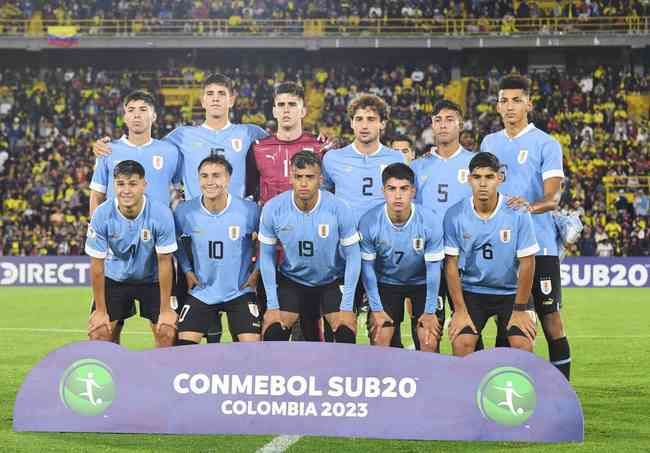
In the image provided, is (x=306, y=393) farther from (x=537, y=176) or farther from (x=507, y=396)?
(x=537, y=176)

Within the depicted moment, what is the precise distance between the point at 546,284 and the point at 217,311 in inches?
90.7

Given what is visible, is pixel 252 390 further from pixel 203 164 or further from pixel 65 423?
pixel 203 164

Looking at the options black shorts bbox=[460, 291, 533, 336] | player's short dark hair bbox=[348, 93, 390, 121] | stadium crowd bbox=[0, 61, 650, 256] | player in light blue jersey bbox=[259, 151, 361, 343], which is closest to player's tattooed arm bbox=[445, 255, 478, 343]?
black shorts bbox=[460, 291, 533, 336]

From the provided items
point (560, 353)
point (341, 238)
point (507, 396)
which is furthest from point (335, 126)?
point (507, 396)

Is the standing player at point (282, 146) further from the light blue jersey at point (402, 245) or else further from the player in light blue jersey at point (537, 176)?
the player in light blue jersey at point (537, 176)

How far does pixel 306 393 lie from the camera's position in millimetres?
6223

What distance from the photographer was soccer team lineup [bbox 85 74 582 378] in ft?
23.6

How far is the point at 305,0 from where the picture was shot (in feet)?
110

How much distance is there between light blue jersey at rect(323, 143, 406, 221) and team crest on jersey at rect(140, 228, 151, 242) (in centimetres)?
138

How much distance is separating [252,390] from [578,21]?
27514mm

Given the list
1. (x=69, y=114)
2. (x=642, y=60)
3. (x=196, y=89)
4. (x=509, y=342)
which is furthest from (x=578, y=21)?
(x=509, y=342)

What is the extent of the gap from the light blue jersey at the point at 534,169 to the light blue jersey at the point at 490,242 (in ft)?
1.71

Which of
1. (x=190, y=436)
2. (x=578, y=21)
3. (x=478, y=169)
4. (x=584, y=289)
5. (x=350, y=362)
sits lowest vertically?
(x=584, y=289)

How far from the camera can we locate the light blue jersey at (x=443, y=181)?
7.95 m
